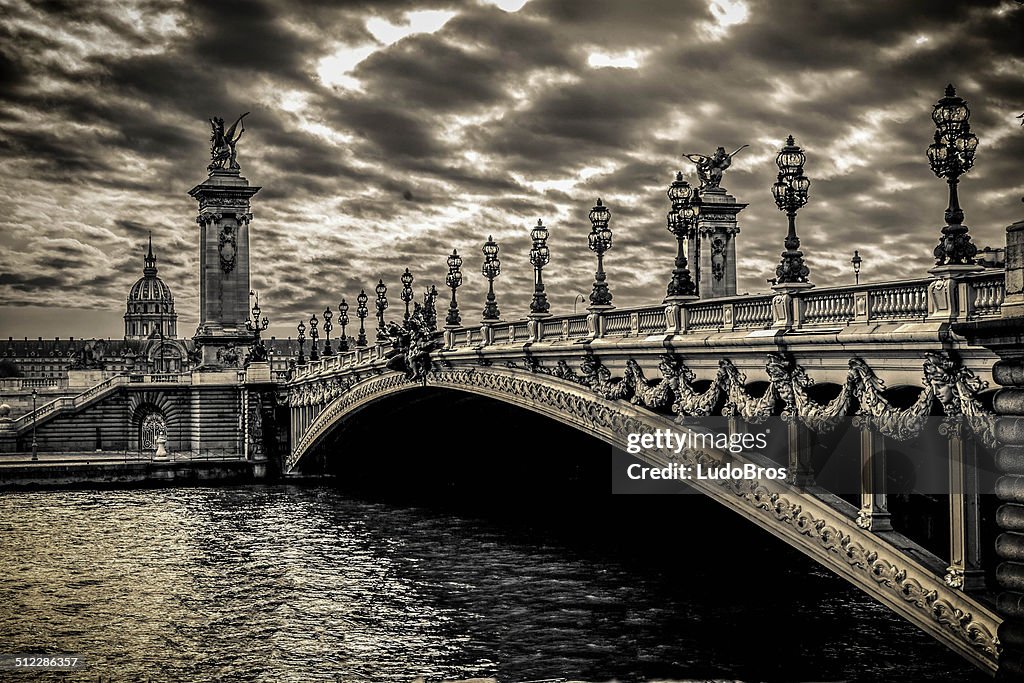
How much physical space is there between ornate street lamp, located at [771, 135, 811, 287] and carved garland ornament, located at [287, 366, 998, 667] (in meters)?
1.60

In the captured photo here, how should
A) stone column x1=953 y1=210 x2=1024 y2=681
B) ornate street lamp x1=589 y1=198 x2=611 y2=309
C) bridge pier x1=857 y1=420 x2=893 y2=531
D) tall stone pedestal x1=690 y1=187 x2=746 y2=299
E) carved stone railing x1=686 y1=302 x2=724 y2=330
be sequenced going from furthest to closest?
tall stone pedestal x1=690 y1=187 x2=746 y2=299
ornate street lamp x1=589 y1=198 x2=611 y2=309
carved stone railing x1=686 y1=302 x2=724 y2=330
bridge pier x1=857 y1=420 x2=893 y2=531
stone column x1=953 y1=210 x2=1024 y2=681

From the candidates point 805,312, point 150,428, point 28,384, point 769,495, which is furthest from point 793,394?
point 28,384

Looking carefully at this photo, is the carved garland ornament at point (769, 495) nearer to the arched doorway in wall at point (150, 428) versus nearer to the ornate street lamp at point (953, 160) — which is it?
the ornate street lamp at point (953, 160)

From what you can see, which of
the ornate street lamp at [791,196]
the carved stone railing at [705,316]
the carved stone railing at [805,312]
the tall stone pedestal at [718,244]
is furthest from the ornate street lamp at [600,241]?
the tall stone pedestal at [718,244]

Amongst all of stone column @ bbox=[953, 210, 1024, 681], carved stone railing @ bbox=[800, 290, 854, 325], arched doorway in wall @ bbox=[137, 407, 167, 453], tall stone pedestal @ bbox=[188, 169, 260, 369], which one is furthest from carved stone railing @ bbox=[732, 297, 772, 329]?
tall stone pedestal @ bbox=[188, 169, 260, 369]

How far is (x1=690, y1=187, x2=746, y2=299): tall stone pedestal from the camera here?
7425cm

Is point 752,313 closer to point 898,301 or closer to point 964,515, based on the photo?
point 898,301

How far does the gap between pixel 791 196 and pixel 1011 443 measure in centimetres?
717

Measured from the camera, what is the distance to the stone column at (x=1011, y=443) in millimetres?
16109

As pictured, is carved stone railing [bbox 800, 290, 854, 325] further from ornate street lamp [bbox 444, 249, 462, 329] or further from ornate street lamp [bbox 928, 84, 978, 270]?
ornate street lamp [bbox 444, 249, 462, 329]

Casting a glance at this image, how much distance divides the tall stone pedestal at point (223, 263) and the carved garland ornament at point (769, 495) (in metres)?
59.0

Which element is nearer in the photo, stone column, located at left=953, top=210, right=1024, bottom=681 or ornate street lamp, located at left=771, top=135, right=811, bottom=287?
stone column, located at left=953, top=210, right=1024, bottom=681

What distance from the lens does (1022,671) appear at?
53.0 ft

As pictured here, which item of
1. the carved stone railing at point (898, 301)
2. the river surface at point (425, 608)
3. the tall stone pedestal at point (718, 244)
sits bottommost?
the river surface at point (425, 608)
